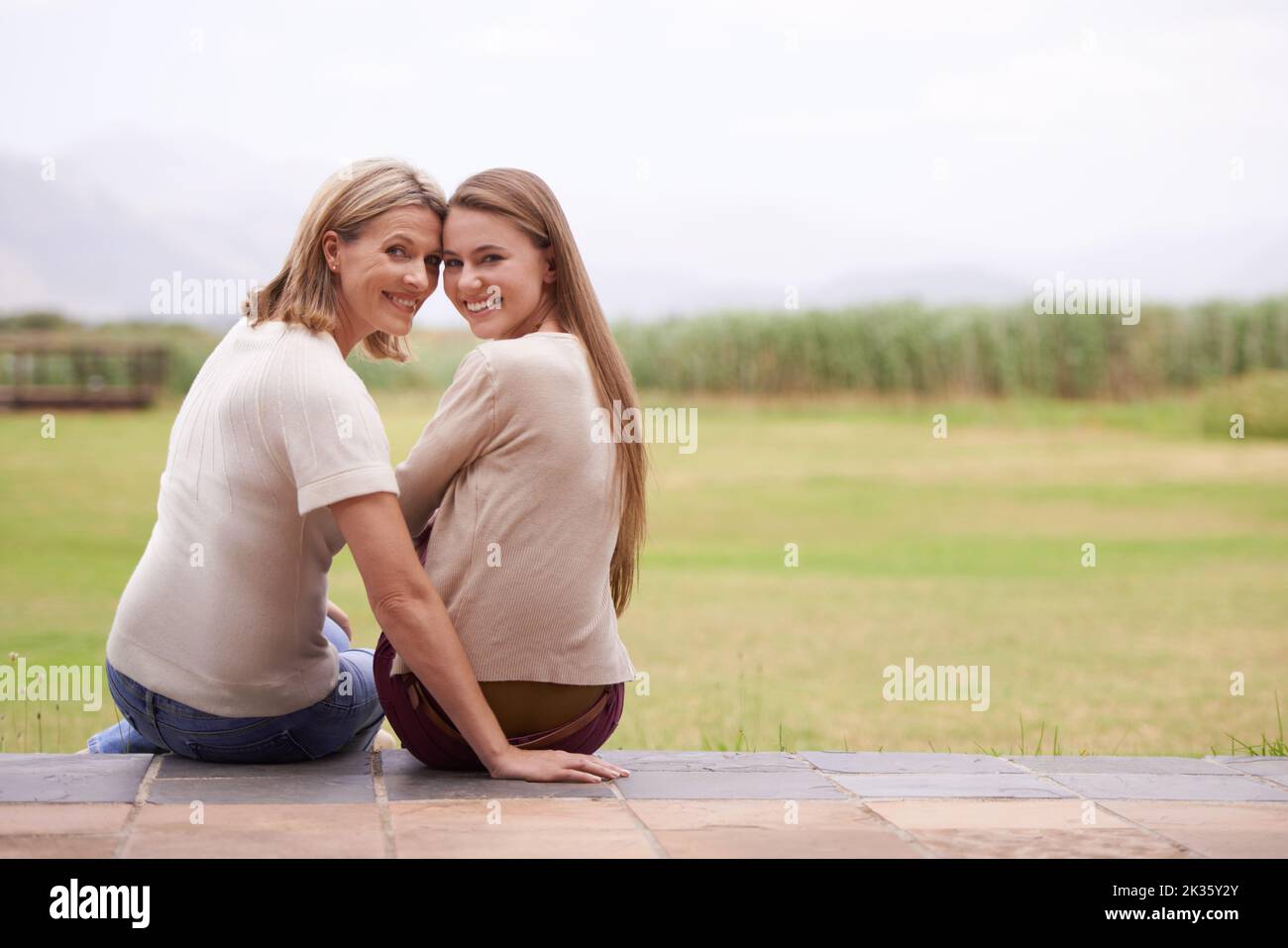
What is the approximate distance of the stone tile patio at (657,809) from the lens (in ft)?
7.59

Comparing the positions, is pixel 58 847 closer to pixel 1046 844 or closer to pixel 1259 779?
pixel 1046 844

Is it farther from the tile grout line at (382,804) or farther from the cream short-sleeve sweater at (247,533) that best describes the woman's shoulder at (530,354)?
the tile grout line at (382,804)

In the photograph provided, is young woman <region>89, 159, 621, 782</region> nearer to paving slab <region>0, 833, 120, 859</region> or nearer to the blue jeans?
the blue jeans

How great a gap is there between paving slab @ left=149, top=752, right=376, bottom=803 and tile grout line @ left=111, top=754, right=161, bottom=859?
1 centimetres

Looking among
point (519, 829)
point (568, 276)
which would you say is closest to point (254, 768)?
point (519, 829)

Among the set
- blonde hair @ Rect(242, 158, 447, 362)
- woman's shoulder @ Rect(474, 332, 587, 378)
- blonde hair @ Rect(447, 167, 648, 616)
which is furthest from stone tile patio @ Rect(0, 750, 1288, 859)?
blonde hair @ Rect(242, 158, 447, 362)

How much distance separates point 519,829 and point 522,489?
0.64 metres

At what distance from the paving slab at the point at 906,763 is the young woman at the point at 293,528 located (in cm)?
60

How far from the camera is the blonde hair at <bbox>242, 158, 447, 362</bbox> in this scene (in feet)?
8.98

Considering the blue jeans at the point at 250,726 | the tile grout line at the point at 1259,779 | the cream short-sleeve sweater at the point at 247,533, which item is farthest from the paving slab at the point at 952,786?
the cream short-sleeve sweater at the point at 247,533

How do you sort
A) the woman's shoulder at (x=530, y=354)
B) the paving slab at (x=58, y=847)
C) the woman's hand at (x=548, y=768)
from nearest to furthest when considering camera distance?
the paving slab at (x=58, y=847) → the woman's shoulder at (x=530, y=354) → the woman's hand at (x=548, y=768)
